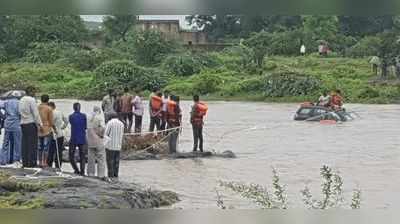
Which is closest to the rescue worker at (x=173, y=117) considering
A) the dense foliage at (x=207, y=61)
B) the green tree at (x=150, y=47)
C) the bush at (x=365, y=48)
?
the dense foliage at (x=207, y=61)

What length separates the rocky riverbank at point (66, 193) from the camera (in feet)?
21.7

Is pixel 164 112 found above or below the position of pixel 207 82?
above

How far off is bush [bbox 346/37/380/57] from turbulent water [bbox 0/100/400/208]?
31.4 ft

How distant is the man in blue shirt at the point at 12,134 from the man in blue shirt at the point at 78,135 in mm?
571

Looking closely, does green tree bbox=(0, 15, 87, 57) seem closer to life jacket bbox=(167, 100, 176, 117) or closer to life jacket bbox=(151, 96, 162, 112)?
life jacket bbox=(151, 96, 162, 112)

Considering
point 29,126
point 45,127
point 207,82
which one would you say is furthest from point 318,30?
point 29,126

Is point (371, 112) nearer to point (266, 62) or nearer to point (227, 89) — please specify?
point (227, 89)

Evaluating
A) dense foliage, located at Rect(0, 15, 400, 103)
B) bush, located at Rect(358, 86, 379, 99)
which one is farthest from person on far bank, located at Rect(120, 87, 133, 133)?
bush, located at Rect(358, 86, 379, 99)

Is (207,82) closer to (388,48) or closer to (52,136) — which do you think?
(388,48)

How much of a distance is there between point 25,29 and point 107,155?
24.7 meters

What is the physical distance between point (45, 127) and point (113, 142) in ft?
2.48

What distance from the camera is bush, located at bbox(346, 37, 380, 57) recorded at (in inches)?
1250

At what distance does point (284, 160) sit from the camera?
13.7 meters

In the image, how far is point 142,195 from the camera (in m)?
8.35
